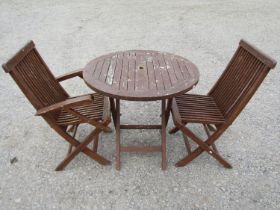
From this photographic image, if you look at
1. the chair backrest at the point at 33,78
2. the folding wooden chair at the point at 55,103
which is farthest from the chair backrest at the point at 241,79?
the chair backrest at the point at 33,78

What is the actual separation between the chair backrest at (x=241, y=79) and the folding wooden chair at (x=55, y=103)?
1.25 metres

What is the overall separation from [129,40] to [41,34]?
2.19 metres

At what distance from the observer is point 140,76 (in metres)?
2.81

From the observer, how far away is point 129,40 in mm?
6566

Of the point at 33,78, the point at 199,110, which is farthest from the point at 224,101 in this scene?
the point at 33,78

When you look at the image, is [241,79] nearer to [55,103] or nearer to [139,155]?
[139,155]

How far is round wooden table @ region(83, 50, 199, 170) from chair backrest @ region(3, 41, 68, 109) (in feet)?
1.53

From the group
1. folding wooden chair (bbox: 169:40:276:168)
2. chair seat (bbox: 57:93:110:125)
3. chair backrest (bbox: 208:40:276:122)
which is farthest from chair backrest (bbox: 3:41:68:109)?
chair backrest (bbox: 208:40:276:122)

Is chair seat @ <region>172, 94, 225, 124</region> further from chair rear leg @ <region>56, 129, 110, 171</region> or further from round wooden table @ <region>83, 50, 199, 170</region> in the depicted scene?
chair rear leg @ <region>56, 129, 110, 171</region>

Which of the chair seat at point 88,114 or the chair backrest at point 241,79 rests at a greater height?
the chair backrest at point 241,79

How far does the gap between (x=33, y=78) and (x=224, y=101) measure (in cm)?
201

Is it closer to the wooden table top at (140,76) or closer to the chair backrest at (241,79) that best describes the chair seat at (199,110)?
the chair backrest at (241,79)

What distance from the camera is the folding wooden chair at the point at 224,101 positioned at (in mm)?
2621

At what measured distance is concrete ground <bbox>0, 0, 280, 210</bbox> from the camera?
271cm
